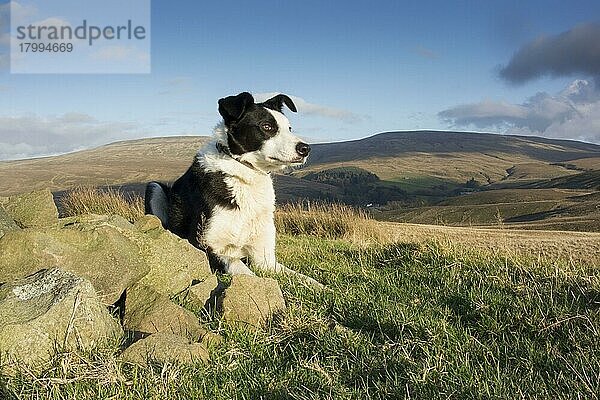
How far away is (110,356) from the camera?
3.77 m

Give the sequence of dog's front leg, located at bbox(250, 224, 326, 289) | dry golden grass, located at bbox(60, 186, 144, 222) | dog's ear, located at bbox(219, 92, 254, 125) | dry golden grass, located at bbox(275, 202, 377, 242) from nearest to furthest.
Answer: dog's front leg, located at bbox(250, 224, 326, 289)
dog's ear, located at bbox(219, 92, 254, 125)
dry golden grass, located at bbox(275, 202, 377, 242)
dry golden grass, located at bbox(60, 186, 144, 222)

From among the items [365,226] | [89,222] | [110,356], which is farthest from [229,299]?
[365,226]

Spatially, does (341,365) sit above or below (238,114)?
below

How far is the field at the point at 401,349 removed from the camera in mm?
3395

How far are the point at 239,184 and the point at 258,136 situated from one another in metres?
0.75

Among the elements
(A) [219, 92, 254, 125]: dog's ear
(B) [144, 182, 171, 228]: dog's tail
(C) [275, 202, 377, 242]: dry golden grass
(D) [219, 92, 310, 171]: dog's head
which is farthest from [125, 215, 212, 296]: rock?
(C) [275, 202, 377, 242]: dry golden grass

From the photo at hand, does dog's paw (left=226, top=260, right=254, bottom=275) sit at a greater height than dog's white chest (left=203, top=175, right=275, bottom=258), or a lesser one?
lesser

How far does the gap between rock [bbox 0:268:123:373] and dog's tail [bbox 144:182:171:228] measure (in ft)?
13.6

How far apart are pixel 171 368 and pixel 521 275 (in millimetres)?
4137

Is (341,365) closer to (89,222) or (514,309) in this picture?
(514,309)

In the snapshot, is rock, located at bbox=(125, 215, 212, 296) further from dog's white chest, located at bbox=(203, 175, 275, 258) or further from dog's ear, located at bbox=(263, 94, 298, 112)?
dog's ear, located at bbox=(263, 94, 298, 112)

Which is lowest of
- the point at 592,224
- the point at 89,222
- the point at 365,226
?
the point at 592,224

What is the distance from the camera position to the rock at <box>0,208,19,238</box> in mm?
5476

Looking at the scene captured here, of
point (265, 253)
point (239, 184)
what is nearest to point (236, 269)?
point (265, 253)
